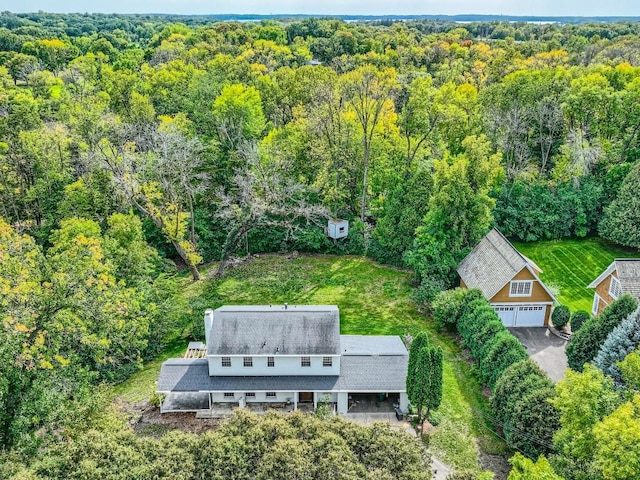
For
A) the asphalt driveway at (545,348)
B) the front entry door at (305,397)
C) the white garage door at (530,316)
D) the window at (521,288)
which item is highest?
the window at (521,288)

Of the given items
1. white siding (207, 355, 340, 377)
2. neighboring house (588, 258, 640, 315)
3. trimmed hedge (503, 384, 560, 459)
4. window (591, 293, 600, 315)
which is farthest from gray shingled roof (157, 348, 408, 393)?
window (591, 293, 600, 315)

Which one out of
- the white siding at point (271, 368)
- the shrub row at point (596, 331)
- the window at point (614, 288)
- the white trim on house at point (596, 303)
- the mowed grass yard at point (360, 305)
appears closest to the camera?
the shrub row at point (596, 331)

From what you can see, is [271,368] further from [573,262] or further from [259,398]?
[573,262]

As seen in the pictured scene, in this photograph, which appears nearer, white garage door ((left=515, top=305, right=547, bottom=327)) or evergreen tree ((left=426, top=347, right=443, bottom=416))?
evergreen tree ((left=426, top=347, right=443, bottom=416))

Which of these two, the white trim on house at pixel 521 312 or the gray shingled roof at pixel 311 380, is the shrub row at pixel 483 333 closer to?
the white trim on house at pixel 521 312

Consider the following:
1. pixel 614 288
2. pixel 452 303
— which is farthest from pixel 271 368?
pixel 614 288

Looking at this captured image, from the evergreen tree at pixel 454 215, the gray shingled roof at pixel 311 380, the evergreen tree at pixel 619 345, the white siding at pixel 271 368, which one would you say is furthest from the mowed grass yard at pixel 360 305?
the evergreen tree at pixel 619 345

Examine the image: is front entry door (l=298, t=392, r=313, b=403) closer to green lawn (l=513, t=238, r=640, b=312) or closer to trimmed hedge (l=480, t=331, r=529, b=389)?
trimmed hedge (l=480, t=331, r=529, b=389)
